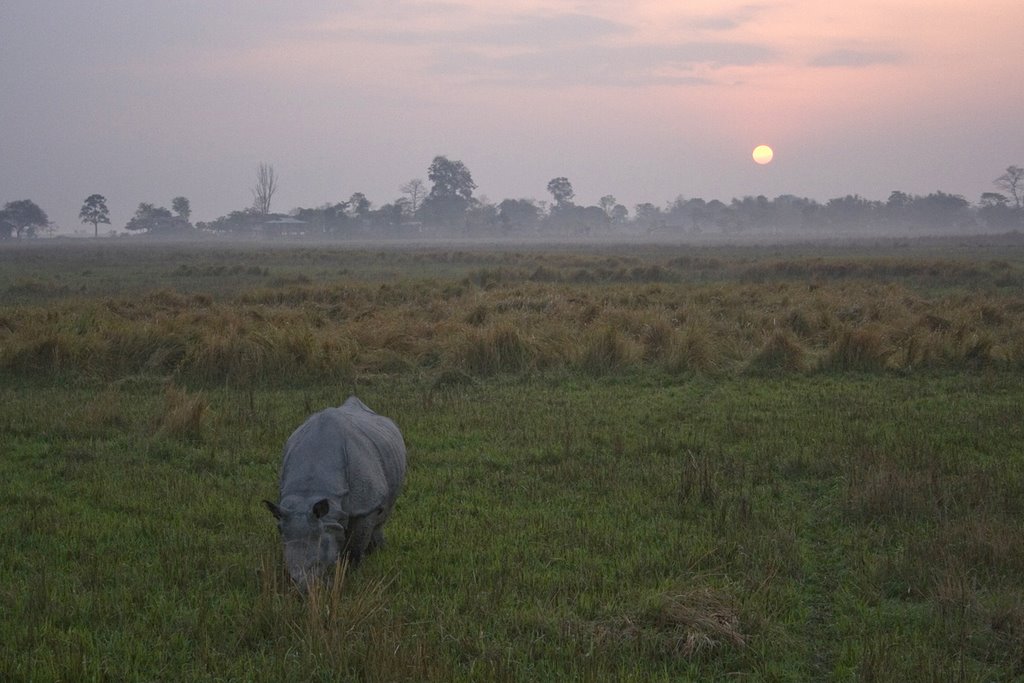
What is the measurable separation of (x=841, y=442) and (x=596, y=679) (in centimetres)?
609

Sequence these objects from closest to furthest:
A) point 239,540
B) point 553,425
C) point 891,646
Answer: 1. point 891,646
2. point 239,540
3. point 553,425

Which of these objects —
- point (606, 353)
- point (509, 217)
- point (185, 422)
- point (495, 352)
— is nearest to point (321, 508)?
point (185, 422)

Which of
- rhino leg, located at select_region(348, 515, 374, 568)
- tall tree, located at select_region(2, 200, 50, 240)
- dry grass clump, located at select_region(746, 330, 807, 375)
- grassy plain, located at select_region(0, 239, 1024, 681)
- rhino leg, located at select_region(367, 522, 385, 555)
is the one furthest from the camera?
tall tree, located at select_region(2, 200, 50, 240)

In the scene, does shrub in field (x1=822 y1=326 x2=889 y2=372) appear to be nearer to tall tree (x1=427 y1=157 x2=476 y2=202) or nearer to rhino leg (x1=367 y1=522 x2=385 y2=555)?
rhino leg (x1=367 y1=522 x2=385 y2=555)

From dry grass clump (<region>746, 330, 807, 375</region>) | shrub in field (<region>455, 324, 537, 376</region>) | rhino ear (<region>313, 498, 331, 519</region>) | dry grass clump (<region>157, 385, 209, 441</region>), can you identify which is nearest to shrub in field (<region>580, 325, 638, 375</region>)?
shrub in field (<region>455, 324, 537, 376</region>)

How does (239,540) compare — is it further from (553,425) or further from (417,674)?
(553,425)

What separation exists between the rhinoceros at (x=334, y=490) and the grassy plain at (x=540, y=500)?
0.23m

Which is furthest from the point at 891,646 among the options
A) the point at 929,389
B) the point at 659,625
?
the point at 929,389

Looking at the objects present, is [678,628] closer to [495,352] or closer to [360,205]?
[495,352]

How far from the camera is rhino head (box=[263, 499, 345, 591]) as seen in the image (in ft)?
18.5

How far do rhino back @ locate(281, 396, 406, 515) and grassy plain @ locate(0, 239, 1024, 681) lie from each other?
53 cm

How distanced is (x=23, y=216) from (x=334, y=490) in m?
180

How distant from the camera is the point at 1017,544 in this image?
6.41 m

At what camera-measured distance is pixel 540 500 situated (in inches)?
314
